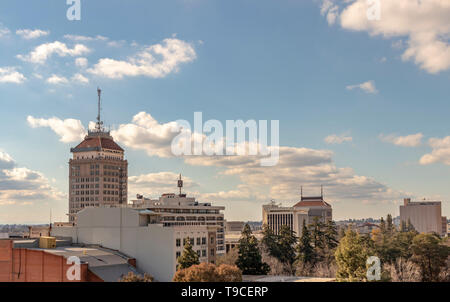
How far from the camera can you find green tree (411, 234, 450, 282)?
9636cm

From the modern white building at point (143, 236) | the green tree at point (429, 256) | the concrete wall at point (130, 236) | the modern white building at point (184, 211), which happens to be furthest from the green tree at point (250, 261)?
the modern white building at point (184, 211)

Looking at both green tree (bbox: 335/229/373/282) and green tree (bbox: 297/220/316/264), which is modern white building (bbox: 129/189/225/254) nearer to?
green tree (bbox: 297/220/316/264)

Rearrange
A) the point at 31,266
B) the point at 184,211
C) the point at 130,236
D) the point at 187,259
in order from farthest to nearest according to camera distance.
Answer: the point at 184,211 < the point at 130,236 < the point at 31,266 < the point at 187,259

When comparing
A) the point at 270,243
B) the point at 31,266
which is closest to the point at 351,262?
the point at 270,243

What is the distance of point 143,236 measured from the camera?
9319cm

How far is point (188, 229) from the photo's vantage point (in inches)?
3629

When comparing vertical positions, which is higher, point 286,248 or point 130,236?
point 130,236

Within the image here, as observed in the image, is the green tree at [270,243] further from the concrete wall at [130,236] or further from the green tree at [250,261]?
the concrete wall at [130,236]

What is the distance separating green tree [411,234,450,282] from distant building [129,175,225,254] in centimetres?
4984

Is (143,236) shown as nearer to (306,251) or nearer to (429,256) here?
(306,251)

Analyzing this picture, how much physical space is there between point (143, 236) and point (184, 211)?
41.0 metres

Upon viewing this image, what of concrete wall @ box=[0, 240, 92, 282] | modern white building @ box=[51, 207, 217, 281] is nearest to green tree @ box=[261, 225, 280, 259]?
modern white building @ box=[51, 207, 217, 281]
